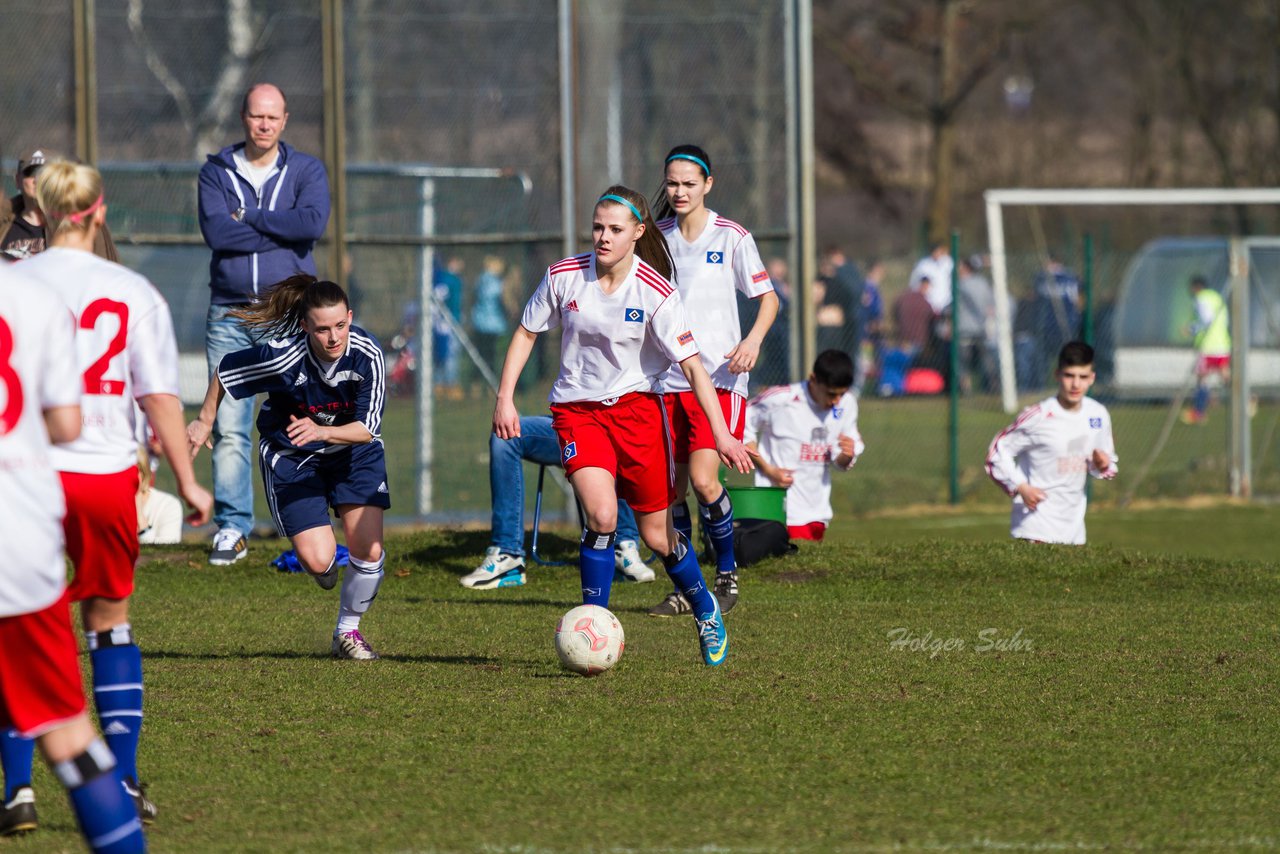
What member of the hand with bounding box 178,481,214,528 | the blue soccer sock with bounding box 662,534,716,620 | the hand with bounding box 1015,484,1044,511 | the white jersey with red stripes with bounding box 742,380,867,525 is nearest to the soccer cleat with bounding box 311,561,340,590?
the blue soccer sock with bounding box 662,534,716,620

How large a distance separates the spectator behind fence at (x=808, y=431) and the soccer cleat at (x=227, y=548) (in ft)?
10.2

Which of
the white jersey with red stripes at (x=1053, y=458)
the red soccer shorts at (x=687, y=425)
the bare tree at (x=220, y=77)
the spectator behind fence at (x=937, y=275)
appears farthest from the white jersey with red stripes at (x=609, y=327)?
the spectator behind fence at (x=937, y=275)

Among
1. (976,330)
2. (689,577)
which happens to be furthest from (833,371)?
(976,330)

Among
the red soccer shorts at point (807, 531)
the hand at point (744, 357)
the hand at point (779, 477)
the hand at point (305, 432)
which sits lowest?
the red soccer shorts at point (807, 531)

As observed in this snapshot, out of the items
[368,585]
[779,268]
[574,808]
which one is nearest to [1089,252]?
[779,268]

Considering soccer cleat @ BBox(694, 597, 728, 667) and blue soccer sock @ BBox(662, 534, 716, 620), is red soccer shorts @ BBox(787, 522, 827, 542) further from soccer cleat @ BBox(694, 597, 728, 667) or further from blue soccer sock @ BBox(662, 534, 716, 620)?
soccer cleat @ BBox(694, 597, 728, 667)

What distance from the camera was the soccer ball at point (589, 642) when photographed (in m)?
6.67

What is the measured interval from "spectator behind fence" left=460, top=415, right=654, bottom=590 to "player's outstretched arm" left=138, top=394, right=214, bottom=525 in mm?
4934

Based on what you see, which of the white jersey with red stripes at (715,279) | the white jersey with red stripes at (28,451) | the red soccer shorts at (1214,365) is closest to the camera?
the white jersey with red stripes at (28,451)

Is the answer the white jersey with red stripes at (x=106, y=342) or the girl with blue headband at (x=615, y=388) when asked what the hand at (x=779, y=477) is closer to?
the girl with blue headband at (x=615, y=388)

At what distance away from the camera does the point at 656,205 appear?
898cm

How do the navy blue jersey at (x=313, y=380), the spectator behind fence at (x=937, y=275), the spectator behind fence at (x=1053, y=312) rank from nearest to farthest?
the navy blue jersey at (x=313, y=380) < the spectator behind fence at (x=1053, y=312) < the spectator behind fence at (x=937, y=275)

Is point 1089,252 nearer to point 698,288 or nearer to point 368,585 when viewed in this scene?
point 698,288

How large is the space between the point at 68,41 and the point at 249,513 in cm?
453
